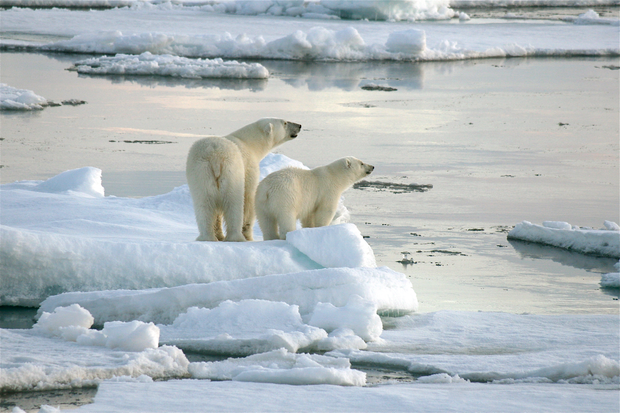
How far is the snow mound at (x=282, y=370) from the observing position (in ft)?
10.3

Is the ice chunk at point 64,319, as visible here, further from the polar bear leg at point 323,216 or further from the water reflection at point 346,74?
the water reflection at point 346,74

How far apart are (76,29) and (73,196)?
1980 cm

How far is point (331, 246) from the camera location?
4.57m

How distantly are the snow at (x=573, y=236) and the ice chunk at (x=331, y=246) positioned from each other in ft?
7.23

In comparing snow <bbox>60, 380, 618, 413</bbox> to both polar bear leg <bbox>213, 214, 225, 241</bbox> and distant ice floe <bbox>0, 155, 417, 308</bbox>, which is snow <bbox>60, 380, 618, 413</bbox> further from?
polar bear leg <bbox>213, 214, 225, 241</bbox>

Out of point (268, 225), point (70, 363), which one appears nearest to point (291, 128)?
point (268, 225)

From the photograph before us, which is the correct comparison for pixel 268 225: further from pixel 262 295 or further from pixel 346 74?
pixel 346 74

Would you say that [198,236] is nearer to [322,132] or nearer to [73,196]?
[73,196]

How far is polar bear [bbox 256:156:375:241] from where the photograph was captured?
4.74 m

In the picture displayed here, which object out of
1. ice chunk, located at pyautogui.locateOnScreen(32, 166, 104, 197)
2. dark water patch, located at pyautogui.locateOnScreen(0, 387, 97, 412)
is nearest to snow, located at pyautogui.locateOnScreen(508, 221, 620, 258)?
ice chunk, located at pyautogui.locateOnScreen(32, 166, 104, 197)

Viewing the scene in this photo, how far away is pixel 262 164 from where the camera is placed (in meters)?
7.04

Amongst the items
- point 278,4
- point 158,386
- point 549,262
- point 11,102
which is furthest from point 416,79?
point 278,4

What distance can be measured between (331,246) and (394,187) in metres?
3.38

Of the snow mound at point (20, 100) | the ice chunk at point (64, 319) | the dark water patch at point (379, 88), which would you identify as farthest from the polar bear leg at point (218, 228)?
the dark water patch at point (379, 88)
